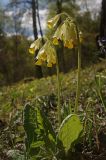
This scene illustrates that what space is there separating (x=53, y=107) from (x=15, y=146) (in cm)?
143

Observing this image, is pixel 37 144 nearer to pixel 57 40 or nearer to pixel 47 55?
pixel 47 55

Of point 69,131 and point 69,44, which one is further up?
point 69,44

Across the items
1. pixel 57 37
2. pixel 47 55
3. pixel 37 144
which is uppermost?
pixel 57 37

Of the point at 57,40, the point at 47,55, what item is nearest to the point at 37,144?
the point at 47,55

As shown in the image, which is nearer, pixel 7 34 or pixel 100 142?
pixel 100 142

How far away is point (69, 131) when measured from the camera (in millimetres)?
2723

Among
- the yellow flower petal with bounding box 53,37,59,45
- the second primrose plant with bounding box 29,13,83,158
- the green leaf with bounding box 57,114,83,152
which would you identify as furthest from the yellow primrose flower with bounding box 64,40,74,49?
the green leaf with bounding box 57,114,83,152

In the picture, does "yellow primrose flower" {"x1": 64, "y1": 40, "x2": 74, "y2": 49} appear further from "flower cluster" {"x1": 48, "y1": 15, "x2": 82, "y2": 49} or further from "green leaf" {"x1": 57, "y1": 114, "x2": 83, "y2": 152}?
"green leaf" {"x1": 57, "y1": 114, "x2": 83, "y2": 152}

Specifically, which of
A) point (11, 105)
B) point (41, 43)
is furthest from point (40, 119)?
point (11, 105)

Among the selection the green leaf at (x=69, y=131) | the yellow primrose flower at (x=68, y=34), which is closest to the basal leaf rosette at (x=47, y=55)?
the yellow primrose flower at (x=68, y=34)

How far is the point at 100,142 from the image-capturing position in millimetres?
3076

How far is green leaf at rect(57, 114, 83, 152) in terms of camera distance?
8.73 ft

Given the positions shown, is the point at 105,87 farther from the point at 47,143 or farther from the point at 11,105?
the point at 47,143

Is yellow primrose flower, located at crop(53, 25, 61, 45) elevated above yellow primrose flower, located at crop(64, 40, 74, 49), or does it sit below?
above
